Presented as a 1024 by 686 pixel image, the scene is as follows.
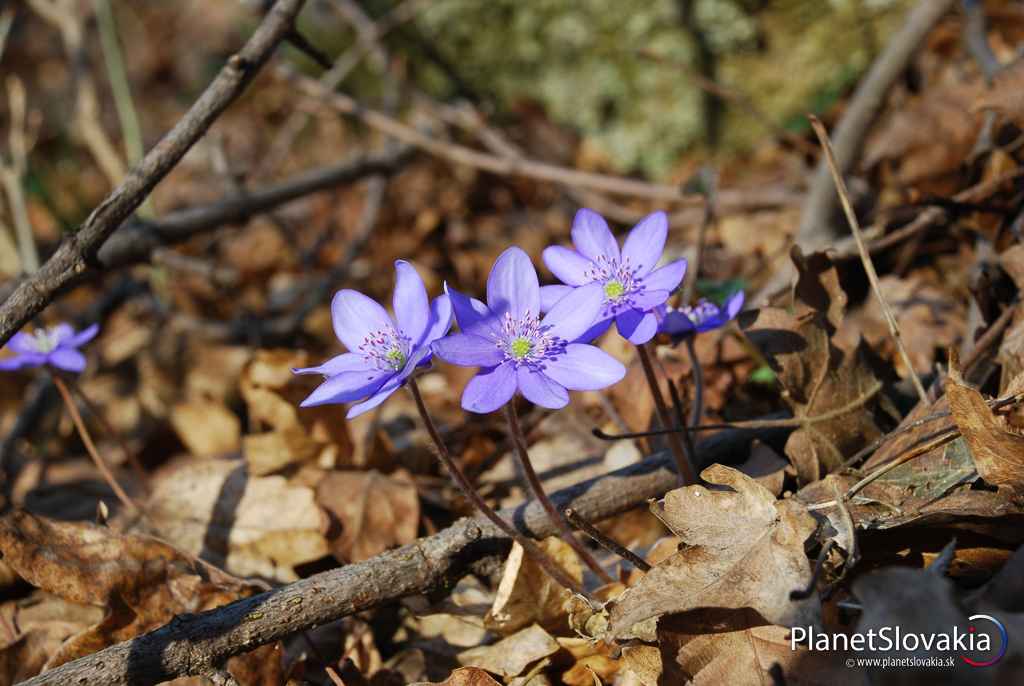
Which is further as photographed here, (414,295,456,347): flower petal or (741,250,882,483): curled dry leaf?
(741,250,882,483): curled dry leaf

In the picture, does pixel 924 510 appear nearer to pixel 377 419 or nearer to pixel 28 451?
pixel 377 419

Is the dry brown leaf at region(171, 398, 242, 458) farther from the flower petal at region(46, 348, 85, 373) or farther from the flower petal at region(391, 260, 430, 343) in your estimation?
the flower petal at region(391, 260, 430, 343)

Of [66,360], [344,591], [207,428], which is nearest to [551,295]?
[344,591]

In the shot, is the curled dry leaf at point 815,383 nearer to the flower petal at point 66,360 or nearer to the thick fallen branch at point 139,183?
the thick fallen branch at point 139,183

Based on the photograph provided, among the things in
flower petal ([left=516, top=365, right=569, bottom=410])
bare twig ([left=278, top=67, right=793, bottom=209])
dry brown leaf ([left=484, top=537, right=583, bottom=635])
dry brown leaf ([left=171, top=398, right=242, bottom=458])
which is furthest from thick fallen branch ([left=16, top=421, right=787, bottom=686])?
dry brown leaf ([left=171, top=398, right=242, bottom=458])

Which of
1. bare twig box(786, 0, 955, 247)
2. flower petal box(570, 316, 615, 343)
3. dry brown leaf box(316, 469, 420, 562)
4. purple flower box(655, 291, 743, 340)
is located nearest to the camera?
flower petal box(570, 316, 615, 343)

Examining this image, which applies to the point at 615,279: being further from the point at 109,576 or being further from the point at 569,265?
the point at 109,576

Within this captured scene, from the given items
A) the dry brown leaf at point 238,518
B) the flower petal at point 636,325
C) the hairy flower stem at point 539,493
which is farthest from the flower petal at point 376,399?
the dry brown leaf at point 238,518

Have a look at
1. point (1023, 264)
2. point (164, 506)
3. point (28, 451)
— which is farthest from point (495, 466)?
point (28, 451)
